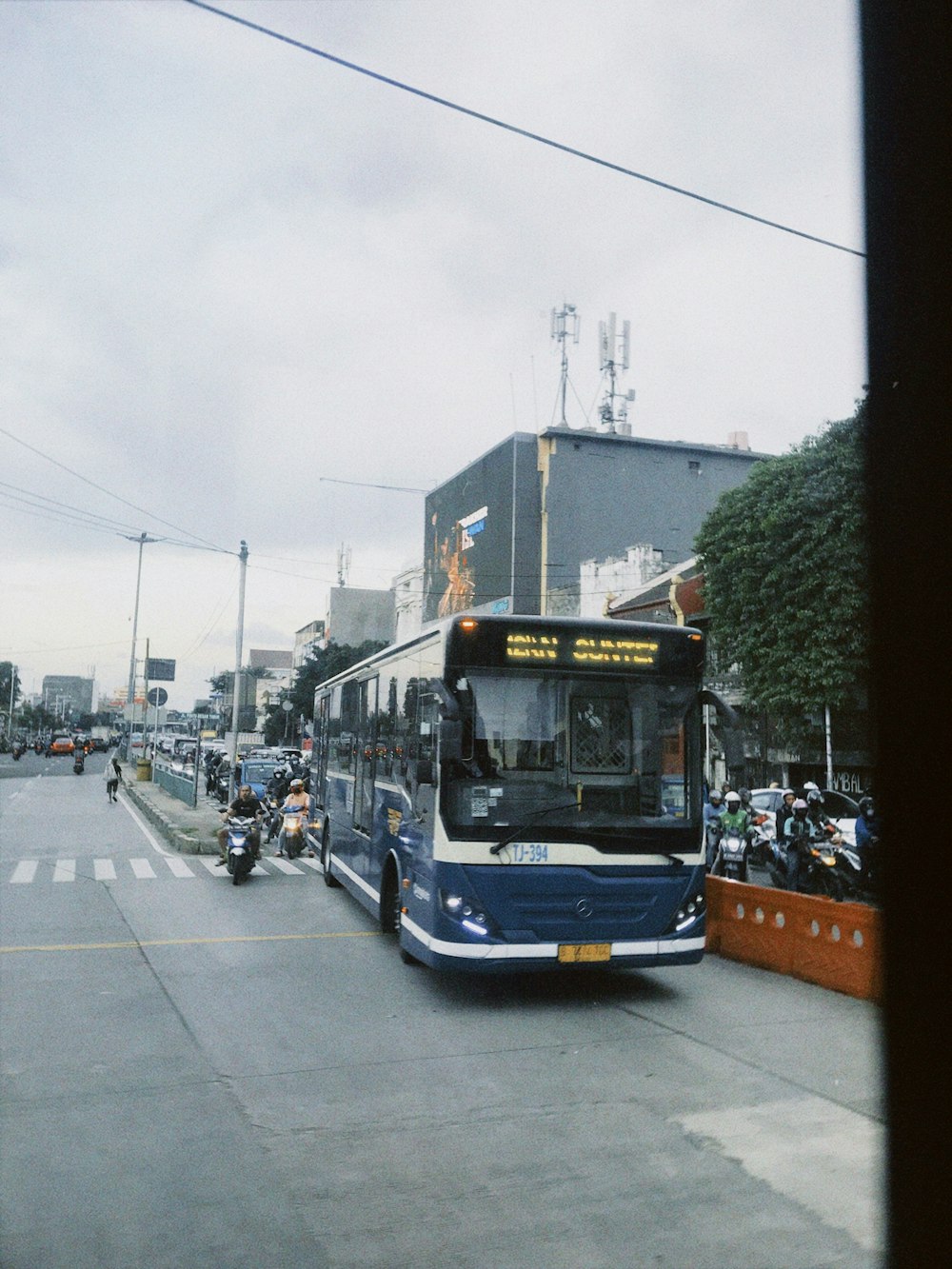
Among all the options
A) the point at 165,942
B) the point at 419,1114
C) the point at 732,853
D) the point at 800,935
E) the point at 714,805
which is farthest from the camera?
the point at 714,805

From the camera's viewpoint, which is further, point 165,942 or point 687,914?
point 165,942

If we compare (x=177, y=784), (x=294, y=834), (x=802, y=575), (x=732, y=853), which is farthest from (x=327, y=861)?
(x=177, y=784)

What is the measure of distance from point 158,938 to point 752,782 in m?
24.2

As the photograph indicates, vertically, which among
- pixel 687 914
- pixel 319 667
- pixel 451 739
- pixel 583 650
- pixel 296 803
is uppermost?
pixel 319 667

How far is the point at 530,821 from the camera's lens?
848 cm

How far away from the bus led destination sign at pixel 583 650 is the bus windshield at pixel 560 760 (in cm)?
14

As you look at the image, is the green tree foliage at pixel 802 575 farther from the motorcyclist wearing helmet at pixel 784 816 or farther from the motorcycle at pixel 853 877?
the motorcycle at pixel 853 877

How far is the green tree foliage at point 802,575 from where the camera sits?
1033 inches

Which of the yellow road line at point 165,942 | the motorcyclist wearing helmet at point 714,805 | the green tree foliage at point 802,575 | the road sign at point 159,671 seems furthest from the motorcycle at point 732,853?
the road sign at point 159,671

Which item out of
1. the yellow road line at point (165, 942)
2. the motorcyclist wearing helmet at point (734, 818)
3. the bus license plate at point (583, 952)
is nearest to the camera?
the bus license plate at point (583, 952)

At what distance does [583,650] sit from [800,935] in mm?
3512

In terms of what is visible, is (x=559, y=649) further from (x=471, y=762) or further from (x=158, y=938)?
(x=158, y=938)

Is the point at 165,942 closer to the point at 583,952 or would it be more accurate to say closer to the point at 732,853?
the point at 583,952

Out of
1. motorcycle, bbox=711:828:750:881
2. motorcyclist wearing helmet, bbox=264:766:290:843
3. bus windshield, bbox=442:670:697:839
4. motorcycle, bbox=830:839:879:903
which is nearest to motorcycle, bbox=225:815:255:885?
motorcyclist wearing helmet, bbox=264:766:290:843
